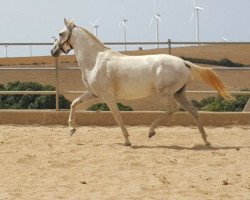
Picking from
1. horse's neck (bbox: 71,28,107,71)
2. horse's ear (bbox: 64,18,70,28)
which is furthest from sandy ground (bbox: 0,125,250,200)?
horse's ear (bbox: 64,18,70,28)

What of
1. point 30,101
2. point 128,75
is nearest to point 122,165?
point 128,75

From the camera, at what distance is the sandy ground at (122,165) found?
5.06 m

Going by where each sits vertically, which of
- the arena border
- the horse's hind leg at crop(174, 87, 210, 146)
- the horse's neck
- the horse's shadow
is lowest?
the arena border

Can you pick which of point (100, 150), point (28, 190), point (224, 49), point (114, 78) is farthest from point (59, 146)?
point (224, 49)

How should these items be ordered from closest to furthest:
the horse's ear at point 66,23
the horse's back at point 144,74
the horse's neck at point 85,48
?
the horse's back at point 144,74 < the horse's neck at point 85,48 < the horse's ear at point 66,23

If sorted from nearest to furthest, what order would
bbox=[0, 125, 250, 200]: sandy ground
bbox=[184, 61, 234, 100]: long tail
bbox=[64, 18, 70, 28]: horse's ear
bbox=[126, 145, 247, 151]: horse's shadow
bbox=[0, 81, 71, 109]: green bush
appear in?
bbox=[0, 125, 250, 200]: sandy ground → bbox=[126, 145, 247, 151]: horse's shadow → bbox=[184, 61, 234, 100]: long tail → bbox=[64, 18, 70, 28]: horse's ear → bbox=[0, 81, 71, 109]: green bush

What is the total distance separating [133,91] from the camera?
7758 millimetres

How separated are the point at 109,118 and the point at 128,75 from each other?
2.45 meters

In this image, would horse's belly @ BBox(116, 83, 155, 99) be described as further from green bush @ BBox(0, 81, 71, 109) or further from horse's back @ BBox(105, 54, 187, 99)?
green bush @ BBox(0, 81, 71, 109)

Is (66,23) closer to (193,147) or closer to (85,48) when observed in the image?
(85,48)

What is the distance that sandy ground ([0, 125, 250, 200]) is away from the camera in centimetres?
506

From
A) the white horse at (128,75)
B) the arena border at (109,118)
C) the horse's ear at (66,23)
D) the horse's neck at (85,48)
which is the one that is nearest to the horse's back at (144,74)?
the white horse at (128,75)

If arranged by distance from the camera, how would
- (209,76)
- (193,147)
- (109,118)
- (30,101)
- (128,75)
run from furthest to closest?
(30,101) < (109,118) < (209,76) < (128,75) < (193,147)

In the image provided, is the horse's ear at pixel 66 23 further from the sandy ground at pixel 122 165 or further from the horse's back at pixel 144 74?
the sandy ground at pixel 122 165
